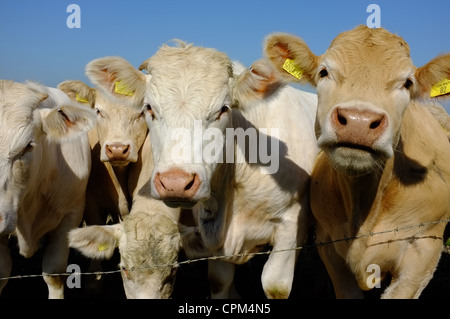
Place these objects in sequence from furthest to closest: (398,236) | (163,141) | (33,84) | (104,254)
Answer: (33,84)
(104,254)
(398,236)
(163,141)

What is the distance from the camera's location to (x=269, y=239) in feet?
15.6

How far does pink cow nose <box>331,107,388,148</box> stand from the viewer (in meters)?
3.01

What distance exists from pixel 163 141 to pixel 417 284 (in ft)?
7.39

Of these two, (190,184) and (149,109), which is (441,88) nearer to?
(190,184)

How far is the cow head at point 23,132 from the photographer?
4.00 meters

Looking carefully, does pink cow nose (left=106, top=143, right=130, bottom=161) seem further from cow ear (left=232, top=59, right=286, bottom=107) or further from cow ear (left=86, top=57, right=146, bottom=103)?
cow ear (left=232, top=59, right=286, bottom=107)

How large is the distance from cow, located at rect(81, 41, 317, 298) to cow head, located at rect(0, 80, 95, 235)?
1.60 feet

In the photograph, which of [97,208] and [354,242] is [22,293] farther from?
[354,242]

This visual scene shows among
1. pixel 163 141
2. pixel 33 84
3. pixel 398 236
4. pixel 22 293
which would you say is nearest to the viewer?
pixel 163 141

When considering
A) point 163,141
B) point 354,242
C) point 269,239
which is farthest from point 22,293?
point 354,242

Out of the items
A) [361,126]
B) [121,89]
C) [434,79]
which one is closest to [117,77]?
[121,89]

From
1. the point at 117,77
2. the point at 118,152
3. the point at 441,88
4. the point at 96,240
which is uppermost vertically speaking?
the point at 117,77

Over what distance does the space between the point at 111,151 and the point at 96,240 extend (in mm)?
1315

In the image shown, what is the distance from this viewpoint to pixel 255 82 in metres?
4.02
